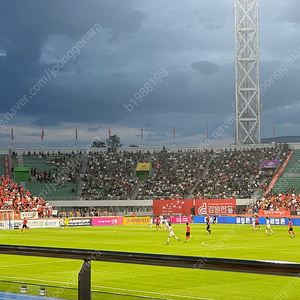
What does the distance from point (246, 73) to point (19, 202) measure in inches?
2037

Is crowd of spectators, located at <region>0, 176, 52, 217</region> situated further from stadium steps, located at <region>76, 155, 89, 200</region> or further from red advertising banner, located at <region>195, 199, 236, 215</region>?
red advertising banner, located at <region>195, 199, 236, 215</region>

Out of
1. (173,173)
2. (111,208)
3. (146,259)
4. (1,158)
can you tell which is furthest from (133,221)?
(146,259)

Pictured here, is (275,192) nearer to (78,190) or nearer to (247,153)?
(247,153)

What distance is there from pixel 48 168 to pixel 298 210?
4114 cm

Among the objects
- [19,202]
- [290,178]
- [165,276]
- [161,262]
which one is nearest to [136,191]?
[19,202]

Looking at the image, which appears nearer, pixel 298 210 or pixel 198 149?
pixel 298 210

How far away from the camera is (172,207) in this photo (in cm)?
7962

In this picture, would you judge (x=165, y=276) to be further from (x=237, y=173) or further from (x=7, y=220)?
(x=237, y=173)

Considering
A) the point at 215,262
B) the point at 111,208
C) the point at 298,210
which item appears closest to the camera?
the point at 215,262

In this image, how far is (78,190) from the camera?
3344 inches

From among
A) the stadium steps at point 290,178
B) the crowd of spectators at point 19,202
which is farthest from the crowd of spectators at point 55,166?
the stadium steps at point 290,178

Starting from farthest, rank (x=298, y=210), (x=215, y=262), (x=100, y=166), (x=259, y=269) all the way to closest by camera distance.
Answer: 1. (x=100, y=166)
2. (x=298, y=210)
3. (x=215, y=262)
4. (x=259, y=269)

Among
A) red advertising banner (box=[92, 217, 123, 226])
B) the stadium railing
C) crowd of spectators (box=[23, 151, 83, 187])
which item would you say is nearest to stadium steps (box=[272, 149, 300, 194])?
red advertising banner (box=[92, 217, 123, 226])

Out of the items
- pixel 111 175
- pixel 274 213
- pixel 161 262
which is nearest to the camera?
pixel 161 262
